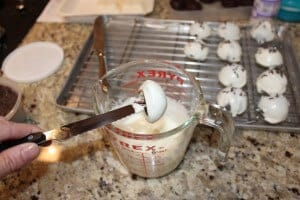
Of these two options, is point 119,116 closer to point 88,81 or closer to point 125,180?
point 125,180

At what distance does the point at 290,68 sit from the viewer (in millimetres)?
712

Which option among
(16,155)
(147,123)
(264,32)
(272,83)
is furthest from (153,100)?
(264,32)

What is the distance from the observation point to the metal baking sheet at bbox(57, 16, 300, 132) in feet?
2.09

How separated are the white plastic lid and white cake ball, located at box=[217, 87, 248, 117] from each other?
39 cm

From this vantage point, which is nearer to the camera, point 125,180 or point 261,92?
point 125,180

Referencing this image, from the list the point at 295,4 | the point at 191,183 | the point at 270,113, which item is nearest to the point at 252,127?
the point at 270,113

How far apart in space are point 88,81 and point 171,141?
31 centimetres

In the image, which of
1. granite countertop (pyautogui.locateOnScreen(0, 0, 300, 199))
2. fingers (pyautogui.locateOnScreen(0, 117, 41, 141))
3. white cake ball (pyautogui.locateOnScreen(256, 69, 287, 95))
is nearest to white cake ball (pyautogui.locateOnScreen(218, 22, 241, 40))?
white cake ball (pyautogui.locateOnScreen(256, 69, 287, 95))

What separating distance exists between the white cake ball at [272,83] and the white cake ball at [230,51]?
0.09m

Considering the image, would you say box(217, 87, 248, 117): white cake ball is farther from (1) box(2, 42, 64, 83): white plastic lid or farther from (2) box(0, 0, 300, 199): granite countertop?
(1) box(2, 42, 64, 83): white plastic lid

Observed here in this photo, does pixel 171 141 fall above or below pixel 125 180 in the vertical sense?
above

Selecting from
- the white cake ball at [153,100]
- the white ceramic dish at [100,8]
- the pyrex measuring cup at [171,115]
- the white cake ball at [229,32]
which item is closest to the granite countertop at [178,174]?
the pyrex measuring cup at [171,115]

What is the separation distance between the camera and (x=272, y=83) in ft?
2.08

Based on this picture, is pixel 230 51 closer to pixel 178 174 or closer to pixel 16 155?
pixel 178 174
